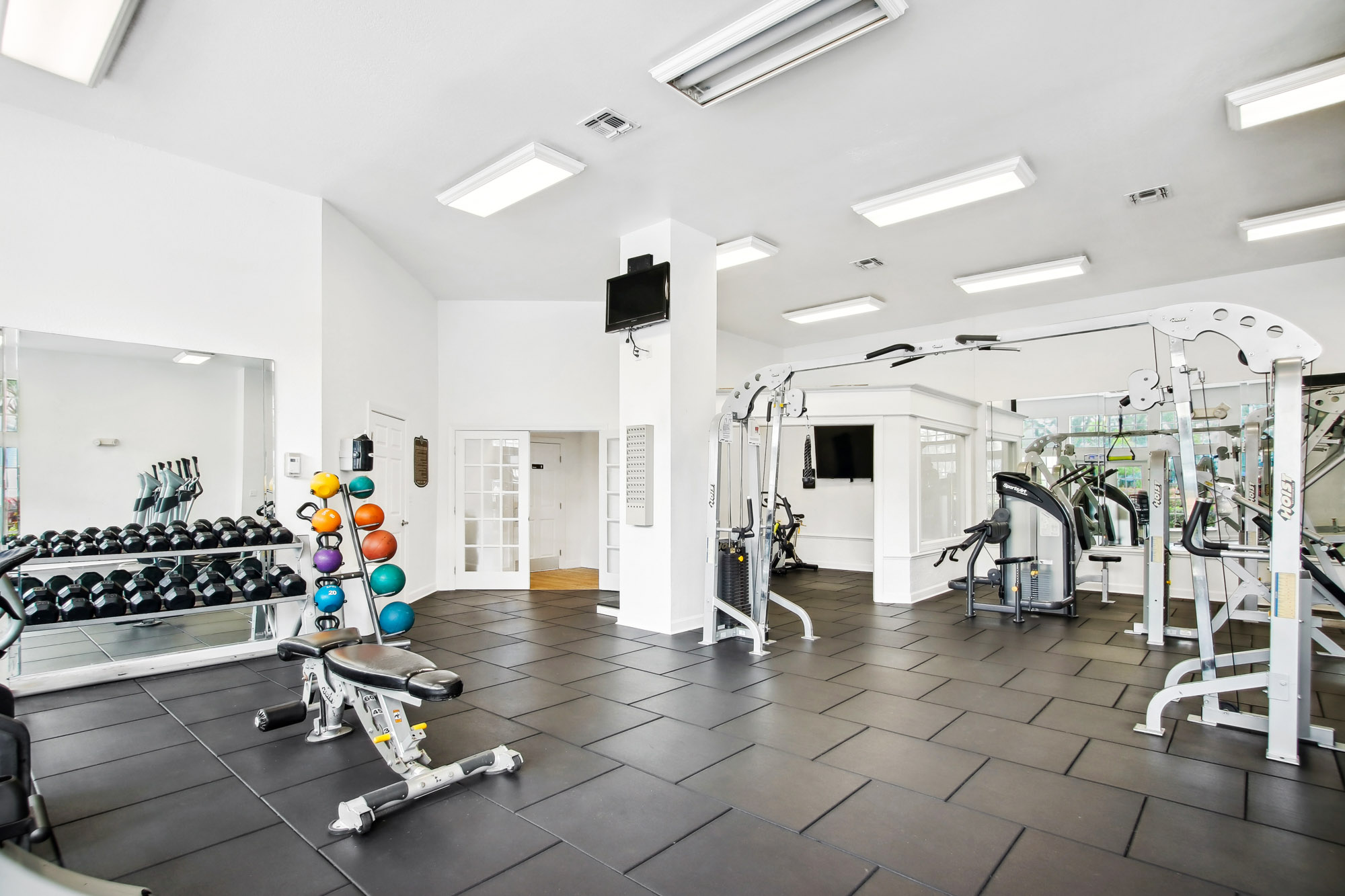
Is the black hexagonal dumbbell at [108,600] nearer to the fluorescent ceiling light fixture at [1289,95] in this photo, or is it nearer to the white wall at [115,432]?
the white wall at [115,432]

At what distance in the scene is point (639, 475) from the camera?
18.3ft

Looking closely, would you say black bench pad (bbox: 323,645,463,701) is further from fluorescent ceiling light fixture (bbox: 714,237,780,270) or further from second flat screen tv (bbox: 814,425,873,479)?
second flat screen tv (bbox: 814,425,873,479)

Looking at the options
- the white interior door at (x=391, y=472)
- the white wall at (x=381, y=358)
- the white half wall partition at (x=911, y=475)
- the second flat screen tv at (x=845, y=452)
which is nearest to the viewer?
the white wall at (x=381, y=358)

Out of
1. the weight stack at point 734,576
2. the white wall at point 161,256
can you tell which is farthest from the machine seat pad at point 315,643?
the weight stack at point 734,576

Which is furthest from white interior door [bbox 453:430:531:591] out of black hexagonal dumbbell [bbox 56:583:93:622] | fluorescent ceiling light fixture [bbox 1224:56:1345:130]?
fluorescent ceiling light fixture [bbox 1224:56:1345:130]

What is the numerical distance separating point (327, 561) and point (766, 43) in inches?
154

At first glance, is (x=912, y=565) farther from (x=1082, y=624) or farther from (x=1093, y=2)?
(x=1093, y=2)

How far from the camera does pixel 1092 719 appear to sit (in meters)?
3.56

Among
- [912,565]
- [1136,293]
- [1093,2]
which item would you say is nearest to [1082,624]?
[912,565]

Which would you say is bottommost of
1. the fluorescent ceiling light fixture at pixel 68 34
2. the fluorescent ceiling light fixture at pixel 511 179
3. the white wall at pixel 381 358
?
the white wall at pixel 381 358

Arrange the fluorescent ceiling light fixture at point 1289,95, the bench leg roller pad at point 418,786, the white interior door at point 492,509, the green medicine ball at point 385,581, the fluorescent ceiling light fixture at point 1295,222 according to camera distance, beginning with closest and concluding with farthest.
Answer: the bench leg roller pad at point 418,786, the fluorescent ceiling light fixture at point 1289,95, the green medicine ball at point 385,581, the fluorescent ceiling light fixture at point 1295,222, the white interior door at point 492,509

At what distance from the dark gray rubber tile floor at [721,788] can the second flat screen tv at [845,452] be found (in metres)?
4.36

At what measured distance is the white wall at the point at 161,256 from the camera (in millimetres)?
4020

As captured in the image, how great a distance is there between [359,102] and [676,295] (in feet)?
8.43
